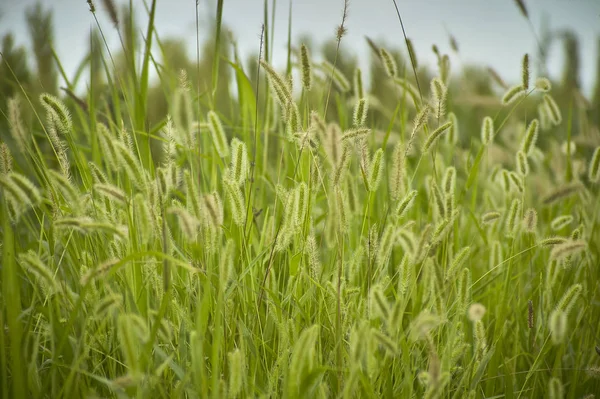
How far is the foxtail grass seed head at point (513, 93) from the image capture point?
5.69 feet

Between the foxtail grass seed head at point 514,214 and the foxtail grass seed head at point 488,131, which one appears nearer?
the foxtail grass seed head at point 514,214

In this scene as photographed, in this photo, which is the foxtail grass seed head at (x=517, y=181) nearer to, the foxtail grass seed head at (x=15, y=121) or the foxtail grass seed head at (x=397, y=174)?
the foxtail grass seed head at (x=397, y=174)

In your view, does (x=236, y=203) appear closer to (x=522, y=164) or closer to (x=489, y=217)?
(x=489, y=217)

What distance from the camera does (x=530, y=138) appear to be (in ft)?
5.53

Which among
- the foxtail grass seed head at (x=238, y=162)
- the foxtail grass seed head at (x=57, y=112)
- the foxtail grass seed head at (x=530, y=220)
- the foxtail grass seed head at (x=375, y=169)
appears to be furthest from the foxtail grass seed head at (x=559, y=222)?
the foxtail grass seed head at (x=57, y=112)

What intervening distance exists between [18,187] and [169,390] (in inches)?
24.9

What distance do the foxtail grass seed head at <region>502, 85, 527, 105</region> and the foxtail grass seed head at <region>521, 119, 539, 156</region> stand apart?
0.12 meters

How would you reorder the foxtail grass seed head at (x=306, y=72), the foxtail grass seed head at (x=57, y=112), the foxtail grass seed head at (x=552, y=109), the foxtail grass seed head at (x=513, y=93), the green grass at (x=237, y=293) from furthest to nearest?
1. the foxtail grass seed head at (x=552, y=109)
2. the foxtail grass seed head at (x=513, y=93)
3. the foxtail grass seed head at (x=306, y=72)
4. the foxtail grass seed head at (x=57, y=112)
5. the green grass at (x=237, y=293)

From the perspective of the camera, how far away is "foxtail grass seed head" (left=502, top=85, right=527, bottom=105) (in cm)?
174

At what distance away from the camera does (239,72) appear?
6.30 ft

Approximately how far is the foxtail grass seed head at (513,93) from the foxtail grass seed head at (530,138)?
12cm

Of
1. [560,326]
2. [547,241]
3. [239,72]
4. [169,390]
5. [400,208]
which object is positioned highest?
[239,72]

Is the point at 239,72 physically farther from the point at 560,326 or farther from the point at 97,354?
the point at 560,326

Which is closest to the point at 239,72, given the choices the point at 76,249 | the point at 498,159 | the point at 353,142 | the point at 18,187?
the point at 353,142
